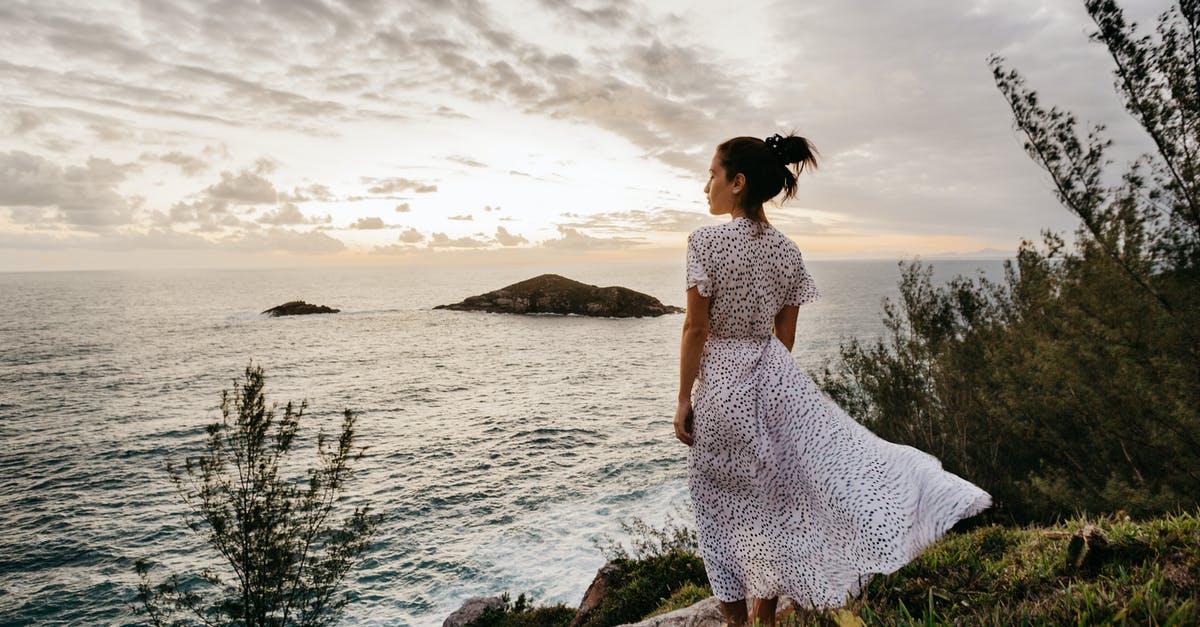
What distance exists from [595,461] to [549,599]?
1527 cm

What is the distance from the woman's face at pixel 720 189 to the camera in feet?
11.5

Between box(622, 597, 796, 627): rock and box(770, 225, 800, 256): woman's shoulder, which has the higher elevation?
box(770, 225, 800, 256): woman's shoulder

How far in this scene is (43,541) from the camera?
2669 centimetres

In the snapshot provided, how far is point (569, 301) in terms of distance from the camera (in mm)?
121062

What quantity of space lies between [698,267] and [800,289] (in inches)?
32.0

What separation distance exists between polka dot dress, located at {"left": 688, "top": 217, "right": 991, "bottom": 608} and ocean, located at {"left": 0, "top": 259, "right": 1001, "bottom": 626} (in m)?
19.7

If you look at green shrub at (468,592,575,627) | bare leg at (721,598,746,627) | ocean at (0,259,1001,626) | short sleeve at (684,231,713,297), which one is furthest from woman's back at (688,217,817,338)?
ocean at (0,259,1001,626)

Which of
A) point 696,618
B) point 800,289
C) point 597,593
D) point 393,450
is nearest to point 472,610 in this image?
point 597,593

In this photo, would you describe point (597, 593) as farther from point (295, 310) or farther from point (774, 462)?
point (295, 310)

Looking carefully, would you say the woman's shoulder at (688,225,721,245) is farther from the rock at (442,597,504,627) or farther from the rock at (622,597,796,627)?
the rock at (442,597,504,627)

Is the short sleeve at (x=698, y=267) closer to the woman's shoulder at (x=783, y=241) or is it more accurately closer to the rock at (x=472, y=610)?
the woman's shoulder at (x=783, y=241)

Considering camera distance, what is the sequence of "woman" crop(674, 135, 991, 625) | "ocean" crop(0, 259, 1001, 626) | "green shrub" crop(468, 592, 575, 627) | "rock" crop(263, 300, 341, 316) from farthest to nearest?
"rock" crop(263, 300, 341, 316), "ocean" crop(0, 259, 1001, 626), "green shrub" crop(468, 592, 575, 627), "woman" crop(674, 135, 991, 625)

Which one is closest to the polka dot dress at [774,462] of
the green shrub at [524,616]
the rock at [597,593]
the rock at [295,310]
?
the rock at [597,593]

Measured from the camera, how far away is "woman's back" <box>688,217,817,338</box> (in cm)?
347
